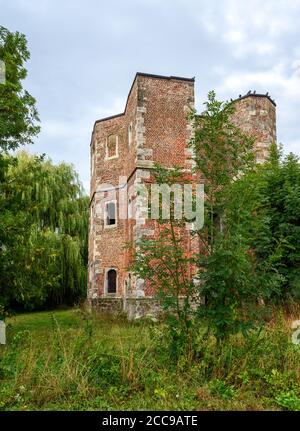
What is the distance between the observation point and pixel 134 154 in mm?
17703

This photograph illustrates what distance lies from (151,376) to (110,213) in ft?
49.9

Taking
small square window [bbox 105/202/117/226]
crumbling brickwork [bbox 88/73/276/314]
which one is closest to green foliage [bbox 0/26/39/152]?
crumbling brickwork [bbox 88/73/276/314]

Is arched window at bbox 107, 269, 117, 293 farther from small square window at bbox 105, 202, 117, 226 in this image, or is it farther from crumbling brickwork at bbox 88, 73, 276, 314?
small square window at bbox 105, 202, 117, 226

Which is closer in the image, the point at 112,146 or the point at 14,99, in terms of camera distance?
the point at 14,99

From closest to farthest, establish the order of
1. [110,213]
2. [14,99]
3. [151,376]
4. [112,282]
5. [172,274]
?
[151,376] → [172,274] → [14,99] → [112,282] → [110,213]

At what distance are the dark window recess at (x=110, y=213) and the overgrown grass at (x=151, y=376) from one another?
1363 cm

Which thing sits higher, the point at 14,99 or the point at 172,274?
the point at 14,99

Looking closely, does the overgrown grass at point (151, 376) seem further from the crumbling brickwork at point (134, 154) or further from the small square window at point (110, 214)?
the small square window at point (110, 214)

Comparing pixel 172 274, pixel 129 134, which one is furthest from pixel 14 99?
pixel 129 134

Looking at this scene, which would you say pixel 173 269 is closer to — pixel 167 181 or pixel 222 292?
pixel 222 292

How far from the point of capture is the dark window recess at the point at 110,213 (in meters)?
20.7

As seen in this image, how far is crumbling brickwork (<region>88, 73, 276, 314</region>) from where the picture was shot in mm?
17266

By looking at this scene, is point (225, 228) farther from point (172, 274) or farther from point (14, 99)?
point (14, 99)
